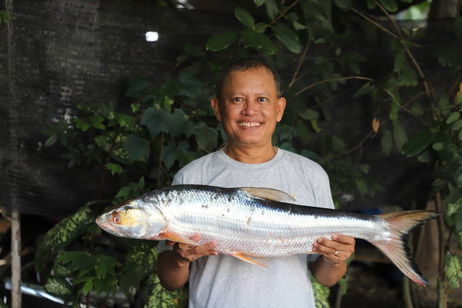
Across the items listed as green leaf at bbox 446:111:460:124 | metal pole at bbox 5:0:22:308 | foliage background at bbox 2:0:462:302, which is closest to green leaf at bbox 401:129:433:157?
foliage background at bbox 2:0:462:302

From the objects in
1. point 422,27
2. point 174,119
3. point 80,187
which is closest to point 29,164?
point 80,187

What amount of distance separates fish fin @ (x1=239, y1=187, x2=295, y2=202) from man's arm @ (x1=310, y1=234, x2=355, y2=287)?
0.22 meters

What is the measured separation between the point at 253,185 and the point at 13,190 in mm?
1782

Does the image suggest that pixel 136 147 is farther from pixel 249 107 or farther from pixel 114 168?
pixel 249 107

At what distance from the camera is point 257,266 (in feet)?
7.97

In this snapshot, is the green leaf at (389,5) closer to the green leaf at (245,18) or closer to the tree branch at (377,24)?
the tree branch at (377,24)

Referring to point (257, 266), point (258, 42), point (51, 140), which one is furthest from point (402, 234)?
point (51, 140)

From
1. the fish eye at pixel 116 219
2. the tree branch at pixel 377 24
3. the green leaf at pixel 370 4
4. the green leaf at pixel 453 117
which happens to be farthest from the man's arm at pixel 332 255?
the tree branch at pixel 377 24

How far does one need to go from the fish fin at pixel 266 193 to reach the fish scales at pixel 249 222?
2 cm

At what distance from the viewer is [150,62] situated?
12.1ft

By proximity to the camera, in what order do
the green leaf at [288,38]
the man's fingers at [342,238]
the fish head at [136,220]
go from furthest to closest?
the green leaf at [288,38], the man's fingers at [342,238], the fish head at [136,220]

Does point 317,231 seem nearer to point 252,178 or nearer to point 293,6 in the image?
point 252,178

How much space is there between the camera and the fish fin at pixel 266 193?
2281mm

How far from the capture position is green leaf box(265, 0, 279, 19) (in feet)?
11.3
